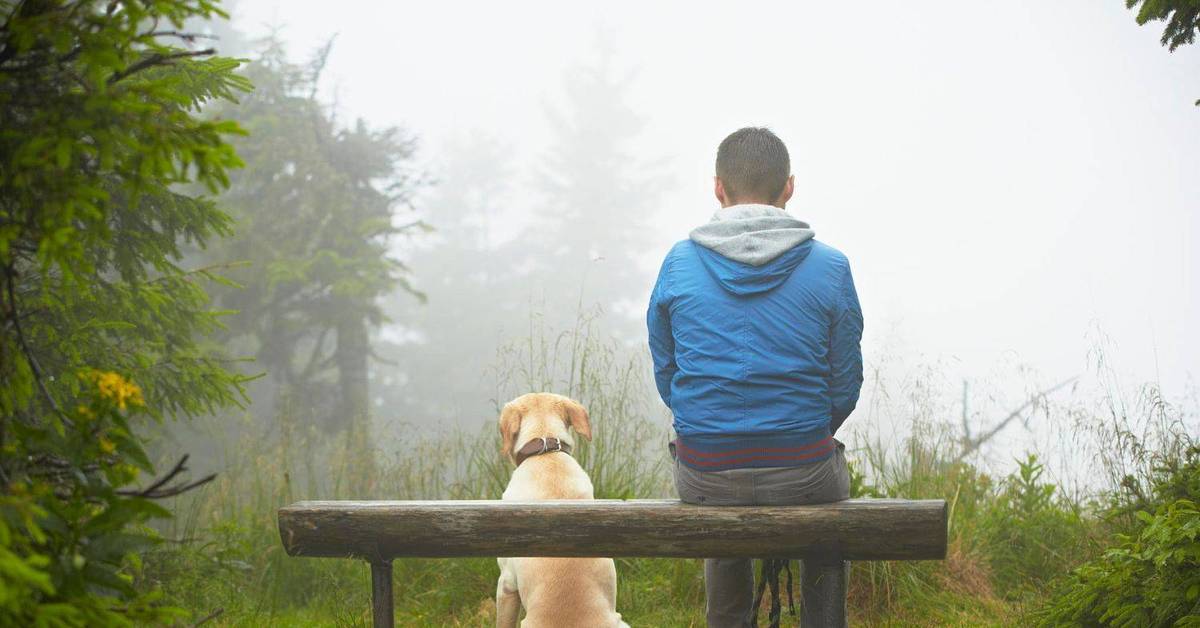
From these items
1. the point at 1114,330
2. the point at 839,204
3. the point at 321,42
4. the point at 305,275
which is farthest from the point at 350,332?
the point at 839,204

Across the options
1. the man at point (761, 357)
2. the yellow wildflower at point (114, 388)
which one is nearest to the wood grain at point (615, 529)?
the man at point (761, 357)

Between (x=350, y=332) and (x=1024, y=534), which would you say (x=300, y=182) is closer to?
(x=350, y=332)

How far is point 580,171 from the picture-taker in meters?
40.6

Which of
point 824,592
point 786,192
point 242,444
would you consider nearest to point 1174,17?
point 786,192

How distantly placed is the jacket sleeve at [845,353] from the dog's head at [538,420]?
1236 millimetres

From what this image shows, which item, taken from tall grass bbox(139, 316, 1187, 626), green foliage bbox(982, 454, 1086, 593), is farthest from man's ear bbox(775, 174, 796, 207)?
green foliage bbox(982, 454, 1086, 593)

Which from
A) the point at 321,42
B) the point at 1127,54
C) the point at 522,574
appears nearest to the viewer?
the point at 522,574

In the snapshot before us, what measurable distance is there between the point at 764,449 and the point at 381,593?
1426 millimetres

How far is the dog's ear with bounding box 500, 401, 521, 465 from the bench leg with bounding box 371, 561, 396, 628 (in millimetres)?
835

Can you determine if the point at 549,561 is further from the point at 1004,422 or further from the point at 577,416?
the point at 1004,422

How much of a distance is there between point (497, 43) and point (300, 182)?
72.1 m

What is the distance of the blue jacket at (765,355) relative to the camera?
276cm

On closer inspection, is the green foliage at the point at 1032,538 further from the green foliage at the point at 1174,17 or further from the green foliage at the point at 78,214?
the green foliage at the point at 78,214

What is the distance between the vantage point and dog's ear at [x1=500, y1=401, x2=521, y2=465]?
380 centimetres
